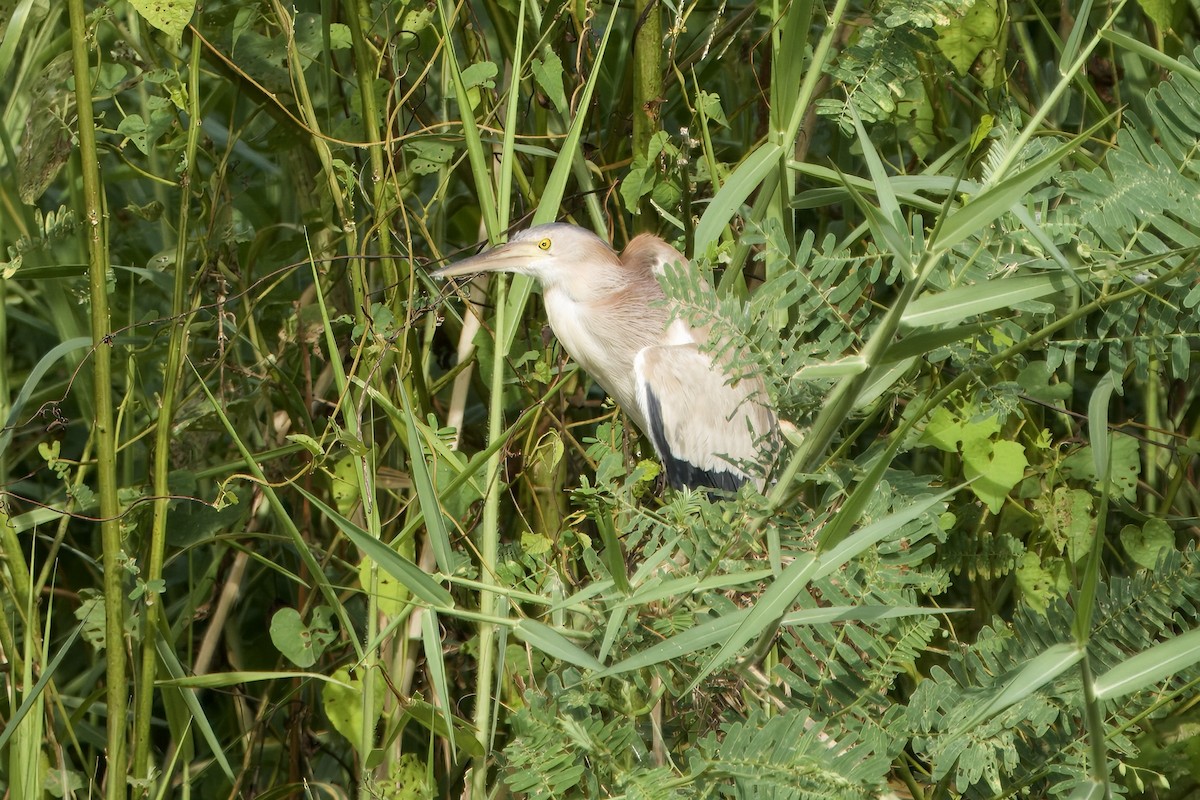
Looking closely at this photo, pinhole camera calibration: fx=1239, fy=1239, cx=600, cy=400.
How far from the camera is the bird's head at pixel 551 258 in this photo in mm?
1975

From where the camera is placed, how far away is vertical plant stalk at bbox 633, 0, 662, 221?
1903 millimetres

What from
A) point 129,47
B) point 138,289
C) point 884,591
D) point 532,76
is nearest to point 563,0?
point 532,76

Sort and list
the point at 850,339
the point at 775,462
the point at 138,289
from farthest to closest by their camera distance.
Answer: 1. the point at 138,289
2. the point at 775,462
3. the point at 850,339

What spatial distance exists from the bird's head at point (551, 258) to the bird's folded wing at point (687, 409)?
0.19 m

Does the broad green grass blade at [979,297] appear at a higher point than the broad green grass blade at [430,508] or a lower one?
higher

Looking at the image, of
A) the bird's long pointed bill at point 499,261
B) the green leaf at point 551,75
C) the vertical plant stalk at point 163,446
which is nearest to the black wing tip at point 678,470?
the bird's long pointed bill at point 499,261

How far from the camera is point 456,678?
2.13 metres

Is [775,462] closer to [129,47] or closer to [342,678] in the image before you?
[342,678]

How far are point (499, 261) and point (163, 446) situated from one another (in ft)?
1.92

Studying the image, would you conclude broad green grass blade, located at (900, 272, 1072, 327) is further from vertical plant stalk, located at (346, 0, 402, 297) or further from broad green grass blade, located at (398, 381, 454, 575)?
vertical plant stalk, located at (346, 0, 402, 297)

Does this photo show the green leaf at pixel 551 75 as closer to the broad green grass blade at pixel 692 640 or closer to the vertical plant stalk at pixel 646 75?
the vertical plant stalk at pixel 646 75

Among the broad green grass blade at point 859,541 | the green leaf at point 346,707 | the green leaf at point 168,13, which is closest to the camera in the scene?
the broad green grass blade at point 859,541

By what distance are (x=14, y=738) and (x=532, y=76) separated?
1.24 metres

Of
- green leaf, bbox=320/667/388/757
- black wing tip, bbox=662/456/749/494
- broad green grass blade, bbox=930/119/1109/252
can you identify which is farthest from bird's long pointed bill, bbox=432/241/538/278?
broad green grass blade, bbox=930/119/1109/252
